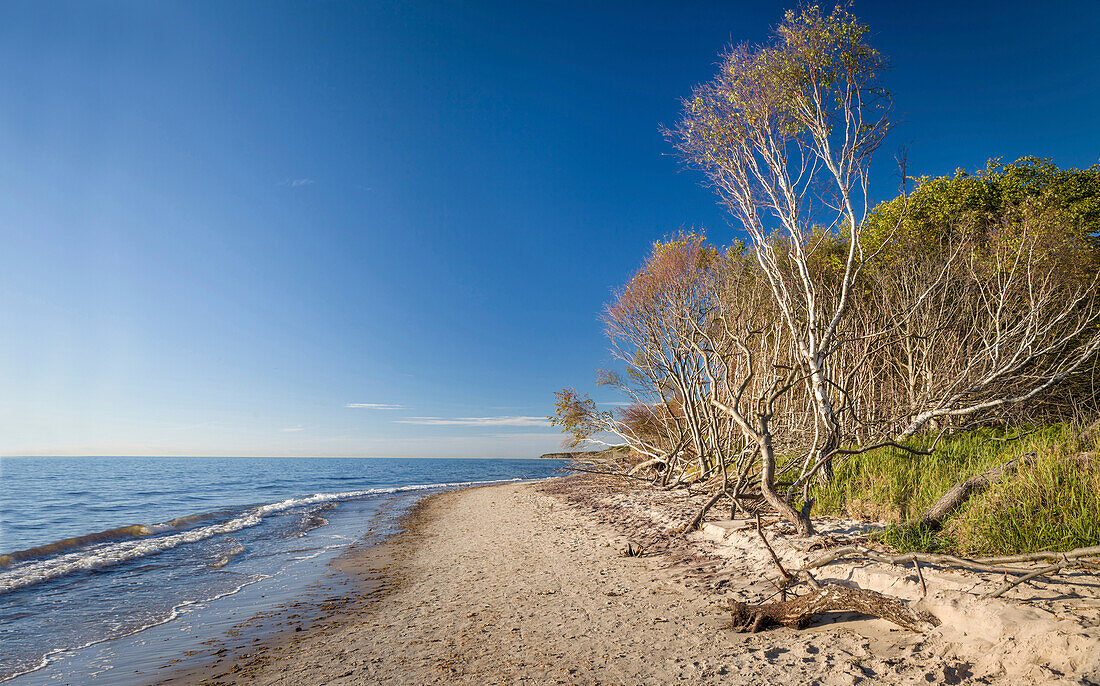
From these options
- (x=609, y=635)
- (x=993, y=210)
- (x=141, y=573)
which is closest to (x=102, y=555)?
(x=141, y=573)

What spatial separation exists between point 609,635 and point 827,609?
1994 mm

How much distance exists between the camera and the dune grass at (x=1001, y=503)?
4.81 m

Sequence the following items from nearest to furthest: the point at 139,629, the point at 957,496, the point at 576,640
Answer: the point at 576,640, the point at 957,496, the point at 139,629

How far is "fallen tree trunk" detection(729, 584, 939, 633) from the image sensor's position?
13.3ft

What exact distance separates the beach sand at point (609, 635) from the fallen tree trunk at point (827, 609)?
Answer: 0.11 meters

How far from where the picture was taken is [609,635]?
4723 mm

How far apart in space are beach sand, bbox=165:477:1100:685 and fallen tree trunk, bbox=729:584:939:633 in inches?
4.2

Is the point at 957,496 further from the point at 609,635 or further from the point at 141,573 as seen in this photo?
the point at 141,573

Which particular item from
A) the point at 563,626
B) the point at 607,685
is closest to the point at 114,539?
the point at 563,626

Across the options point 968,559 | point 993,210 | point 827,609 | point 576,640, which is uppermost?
point 993,210

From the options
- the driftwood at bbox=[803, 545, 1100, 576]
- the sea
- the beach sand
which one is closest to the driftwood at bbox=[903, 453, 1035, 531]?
the driftwood at bbox=[803, 545, 1100, 576]

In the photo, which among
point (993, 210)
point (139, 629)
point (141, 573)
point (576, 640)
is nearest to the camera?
point (576, 640)

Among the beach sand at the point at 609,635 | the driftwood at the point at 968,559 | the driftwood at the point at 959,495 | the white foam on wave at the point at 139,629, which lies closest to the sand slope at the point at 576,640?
the beach sand at the point at 609,635

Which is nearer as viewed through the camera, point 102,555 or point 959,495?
point 959,495
